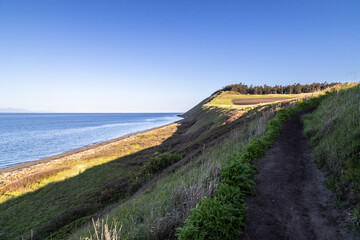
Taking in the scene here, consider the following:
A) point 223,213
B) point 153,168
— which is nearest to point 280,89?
Answer: point 153,168

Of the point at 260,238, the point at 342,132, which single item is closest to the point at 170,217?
the point at 260,238

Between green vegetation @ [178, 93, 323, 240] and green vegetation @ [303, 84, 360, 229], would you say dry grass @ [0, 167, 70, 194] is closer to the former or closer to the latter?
green vegetation @ [178, 93, 323, 240]

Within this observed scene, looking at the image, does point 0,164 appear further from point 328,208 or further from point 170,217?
point 328,208

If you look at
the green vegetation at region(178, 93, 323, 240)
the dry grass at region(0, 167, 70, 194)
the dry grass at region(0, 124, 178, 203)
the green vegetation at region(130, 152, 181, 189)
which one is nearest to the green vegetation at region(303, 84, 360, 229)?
the green vegetation at region(178, 93, 323, 240)

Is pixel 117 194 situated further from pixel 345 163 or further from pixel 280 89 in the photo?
pixel 280 89

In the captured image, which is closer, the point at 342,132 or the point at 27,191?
the point at 342,132

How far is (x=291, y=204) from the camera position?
482 centimetres

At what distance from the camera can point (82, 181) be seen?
20516 millimetres

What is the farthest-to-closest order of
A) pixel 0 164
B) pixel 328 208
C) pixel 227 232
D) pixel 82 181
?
pixel 0 164, pixel 82 181, pixel 328 208, pixel 227 232

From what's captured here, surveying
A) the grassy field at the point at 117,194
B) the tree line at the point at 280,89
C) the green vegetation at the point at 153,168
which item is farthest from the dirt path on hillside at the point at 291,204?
the tree line at the point at 280,89

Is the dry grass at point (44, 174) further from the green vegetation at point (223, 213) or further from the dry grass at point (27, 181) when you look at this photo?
the green vegetation at point (223, 213)

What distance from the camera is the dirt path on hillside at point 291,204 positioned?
3.83m

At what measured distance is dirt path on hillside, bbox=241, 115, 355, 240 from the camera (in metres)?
3.83

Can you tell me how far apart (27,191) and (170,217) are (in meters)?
22.0
